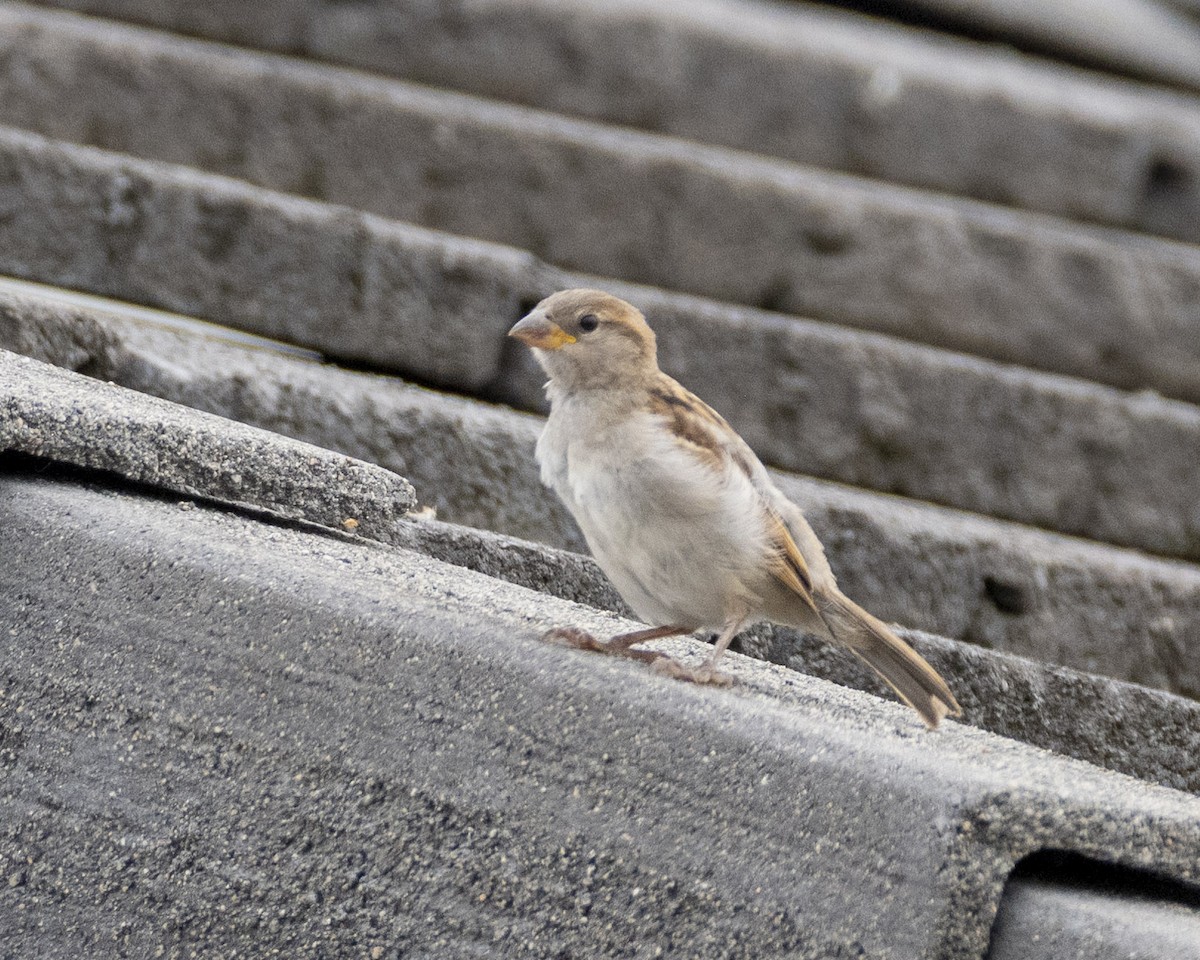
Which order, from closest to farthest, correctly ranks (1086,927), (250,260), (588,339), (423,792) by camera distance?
(1086,927) → (423,792) → (588,339) → (250,260)

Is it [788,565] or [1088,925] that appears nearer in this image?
[1088,925]

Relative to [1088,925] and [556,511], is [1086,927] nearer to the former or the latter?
[1088,925]

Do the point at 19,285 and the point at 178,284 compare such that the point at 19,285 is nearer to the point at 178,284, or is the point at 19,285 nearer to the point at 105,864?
the point at 178,284

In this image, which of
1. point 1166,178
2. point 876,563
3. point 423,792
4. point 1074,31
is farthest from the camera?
point 1074,31

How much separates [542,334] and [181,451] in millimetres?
596

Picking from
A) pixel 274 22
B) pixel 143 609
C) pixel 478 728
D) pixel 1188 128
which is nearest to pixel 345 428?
pixel 143 609

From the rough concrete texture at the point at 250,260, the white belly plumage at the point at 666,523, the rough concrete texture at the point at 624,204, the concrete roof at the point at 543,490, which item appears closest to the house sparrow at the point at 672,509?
the white belly plumage at the point at 666,523

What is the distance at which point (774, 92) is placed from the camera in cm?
383

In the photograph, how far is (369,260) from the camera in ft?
9.03

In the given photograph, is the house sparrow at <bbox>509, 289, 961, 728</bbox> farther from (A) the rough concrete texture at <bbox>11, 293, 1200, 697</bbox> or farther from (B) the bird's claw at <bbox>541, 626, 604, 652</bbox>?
(A) the rough concrete texture at <bbox>11, 293, 1200, 697</bbox>

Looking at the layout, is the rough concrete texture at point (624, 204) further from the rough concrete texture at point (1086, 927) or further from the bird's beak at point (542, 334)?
the rough concrete texture at point (1086, 927)

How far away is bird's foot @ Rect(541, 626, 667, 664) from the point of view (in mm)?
1441

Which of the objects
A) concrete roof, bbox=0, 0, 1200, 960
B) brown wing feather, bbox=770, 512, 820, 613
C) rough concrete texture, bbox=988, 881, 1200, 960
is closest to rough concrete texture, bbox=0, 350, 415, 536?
concrete roof, bbox=0, 0, 1200, 960

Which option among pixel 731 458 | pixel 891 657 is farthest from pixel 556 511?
pixel 891 657
